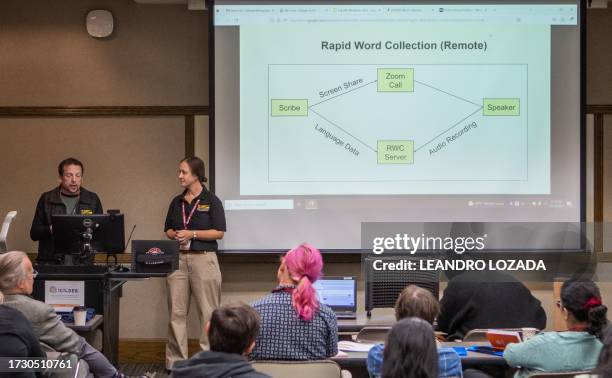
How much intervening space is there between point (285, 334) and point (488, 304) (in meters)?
1.55

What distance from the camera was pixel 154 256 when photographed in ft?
16.6

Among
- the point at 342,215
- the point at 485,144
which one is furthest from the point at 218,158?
the point at 485,144

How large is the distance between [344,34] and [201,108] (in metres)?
1.28

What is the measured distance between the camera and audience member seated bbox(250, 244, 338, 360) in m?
3.25

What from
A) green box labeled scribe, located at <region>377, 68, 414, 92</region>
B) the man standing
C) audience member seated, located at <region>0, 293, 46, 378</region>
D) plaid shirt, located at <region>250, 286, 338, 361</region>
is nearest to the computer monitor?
the man standing

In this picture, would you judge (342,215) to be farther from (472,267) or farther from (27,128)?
(27,128)

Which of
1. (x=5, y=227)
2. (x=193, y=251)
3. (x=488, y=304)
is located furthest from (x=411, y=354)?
Result: (x=193, y=251)

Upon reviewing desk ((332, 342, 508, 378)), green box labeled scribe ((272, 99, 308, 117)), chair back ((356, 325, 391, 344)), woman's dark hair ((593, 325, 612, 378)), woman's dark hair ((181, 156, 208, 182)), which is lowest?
desk ((332, 342, 508, 378))

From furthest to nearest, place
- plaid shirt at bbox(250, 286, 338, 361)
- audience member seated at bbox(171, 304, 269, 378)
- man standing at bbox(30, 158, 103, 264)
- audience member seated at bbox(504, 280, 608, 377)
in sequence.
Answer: man standing at bbox(30, 158, 103, 264) → audience member seated at bbox(504, 280, 608, 377) → plaid shirt at bbox(250, 286, 338, 361) → audience member seated at bbox(171, 304, 269, 378)

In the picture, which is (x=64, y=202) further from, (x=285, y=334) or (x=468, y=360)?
(x=468, y=360)

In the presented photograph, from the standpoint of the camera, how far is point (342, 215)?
626 centimetres

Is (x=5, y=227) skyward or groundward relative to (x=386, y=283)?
skyward

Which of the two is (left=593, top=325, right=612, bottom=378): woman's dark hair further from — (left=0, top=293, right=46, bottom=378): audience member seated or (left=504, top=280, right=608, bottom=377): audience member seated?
(left=0, top=293, right=46, bottom=378): audience member seated

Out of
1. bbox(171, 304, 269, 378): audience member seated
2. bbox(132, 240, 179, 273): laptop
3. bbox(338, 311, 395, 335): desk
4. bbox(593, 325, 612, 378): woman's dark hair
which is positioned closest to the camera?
bbox(171, 304, 269, 378): audience member seated
